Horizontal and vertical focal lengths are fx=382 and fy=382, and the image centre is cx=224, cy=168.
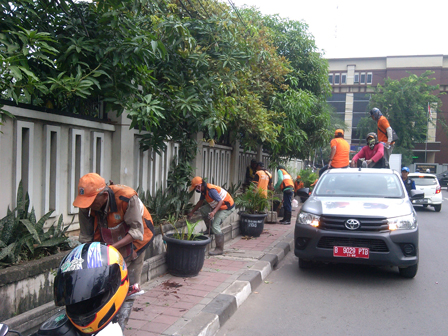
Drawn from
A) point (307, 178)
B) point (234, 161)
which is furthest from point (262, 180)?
→ point (307, 178)

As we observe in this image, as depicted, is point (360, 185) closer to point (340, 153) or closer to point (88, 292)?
point (340, 153)

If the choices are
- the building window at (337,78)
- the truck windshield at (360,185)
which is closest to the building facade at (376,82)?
the building window at (337,78)

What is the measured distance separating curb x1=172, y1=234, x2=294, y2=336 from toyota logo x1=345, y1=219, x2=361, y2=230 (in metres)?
1.50

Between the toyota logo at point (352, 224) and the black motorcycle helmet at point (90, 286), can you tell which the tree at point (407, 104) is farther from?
the black motorcycle helmet at point (90, 286)

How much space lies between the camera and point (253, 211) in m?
9.07

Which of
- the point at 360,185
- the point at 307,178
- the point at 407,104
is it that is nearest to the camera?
the point at 360,185

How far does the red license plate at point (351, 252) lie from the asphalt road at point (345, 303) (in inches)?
18.9

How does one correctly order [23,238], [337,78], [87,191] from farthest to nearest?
[337,78], [23,238], [87,191]

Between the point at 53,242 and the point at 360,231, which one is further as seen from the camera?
the point at 360,231

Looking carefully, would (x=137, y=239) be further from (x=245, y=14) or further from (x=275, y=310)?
(x=245, y=14)

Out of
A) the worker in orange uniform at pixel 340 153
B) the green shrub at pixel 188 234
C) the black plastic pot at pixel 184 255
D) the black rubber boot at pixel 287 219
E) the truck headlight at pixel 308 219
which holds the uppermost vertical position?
the worker in orange uniform at pixel 340 153

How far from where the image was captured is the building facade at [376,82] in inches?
1932

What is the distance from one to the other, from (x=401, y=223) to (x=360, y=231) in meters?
0.59

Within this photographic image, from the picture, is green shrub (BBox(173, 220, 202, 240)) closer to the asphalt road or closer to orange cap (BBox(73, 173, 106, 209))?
the asphalt road
